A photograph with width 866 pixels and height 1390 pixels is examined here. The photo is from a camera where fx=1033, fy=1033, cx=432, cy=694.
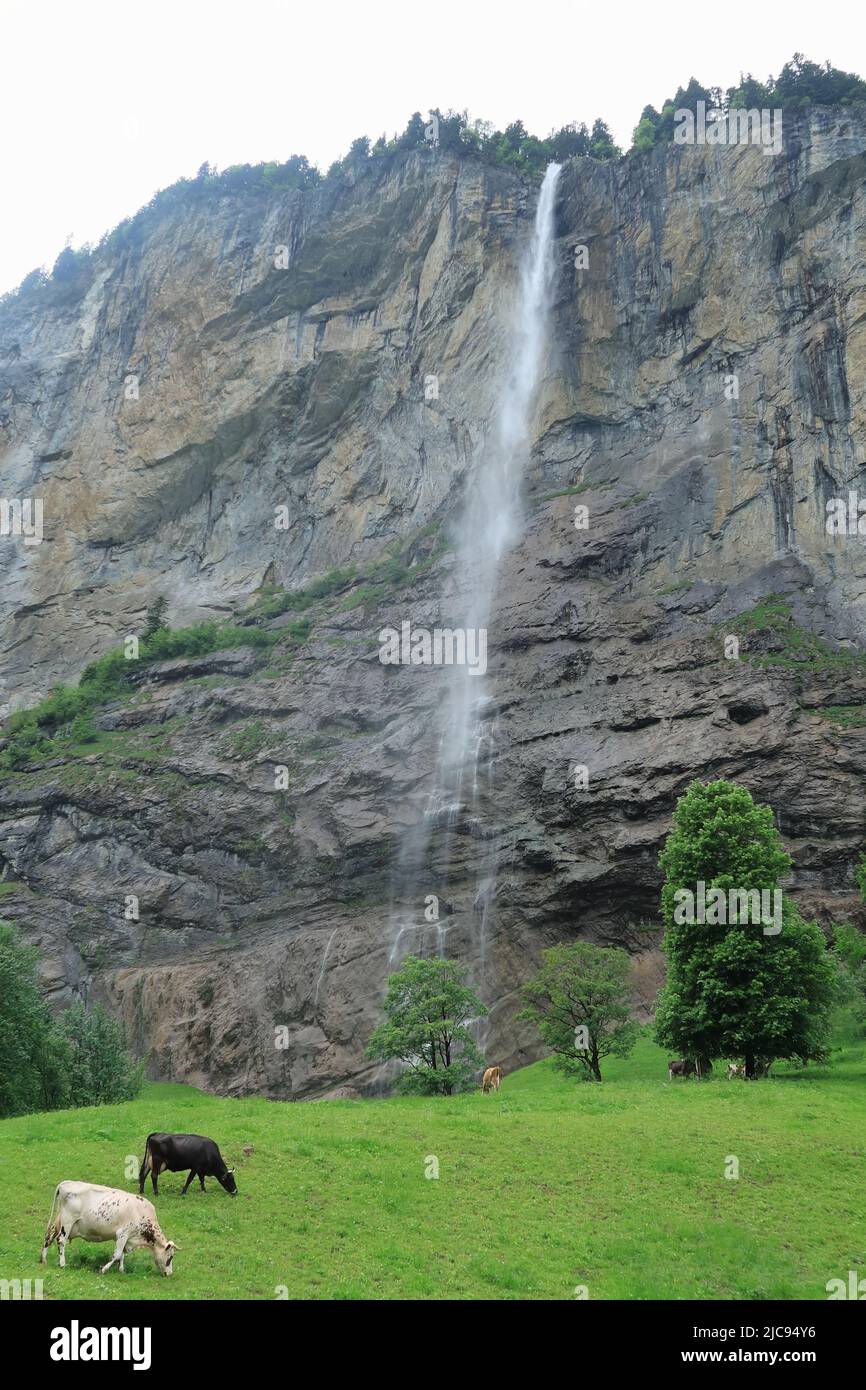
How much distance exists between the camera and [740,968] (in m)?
32.0

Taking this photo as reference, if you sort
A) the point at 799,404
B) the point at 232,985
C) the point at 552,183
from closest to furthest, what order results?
1. the point at 232,985
2. the point at 799,404
3. the point at 552,183

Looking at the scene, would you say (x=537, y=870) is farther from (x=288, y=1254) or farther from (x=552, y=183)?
(x=552, y=183)

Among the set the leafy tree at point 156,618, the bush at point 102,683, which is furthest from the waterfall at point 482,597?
the leafy tree at point 156,618

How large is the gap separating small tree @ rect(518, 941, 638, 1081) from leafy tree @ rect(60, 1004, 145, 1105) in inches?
573

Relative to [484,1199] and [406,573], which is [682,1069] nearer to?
[484,1199]

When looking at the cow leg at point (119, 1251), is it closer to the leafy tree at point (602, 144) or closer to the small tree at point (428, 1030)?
the small tree at point (428, 1030)

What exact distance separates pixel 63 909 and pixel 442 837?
22.4 meters

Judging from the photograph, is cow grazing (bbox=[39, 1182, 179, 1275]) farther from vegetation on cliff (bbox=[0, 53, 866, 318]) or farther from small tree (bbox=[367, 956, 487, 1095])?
A: vegetation on cliff (bbox=[0, 53, 866, 318])

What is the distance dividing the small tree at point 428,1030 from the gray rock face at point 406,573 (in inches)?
441

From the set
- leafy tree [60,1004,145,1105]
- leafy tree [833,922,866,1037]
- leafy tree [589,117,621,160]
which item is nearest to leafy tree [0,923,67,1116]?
leafy tree [60,1004,145,1105]

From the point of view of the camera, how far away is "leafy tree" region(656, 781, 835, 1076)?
102ft

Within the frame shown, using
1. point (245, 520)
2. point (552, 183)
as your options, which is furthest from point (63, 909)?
point (552, 183)

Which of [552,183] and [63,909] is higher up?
[552,183]

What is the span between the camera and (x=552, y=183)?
8744 centimetres
